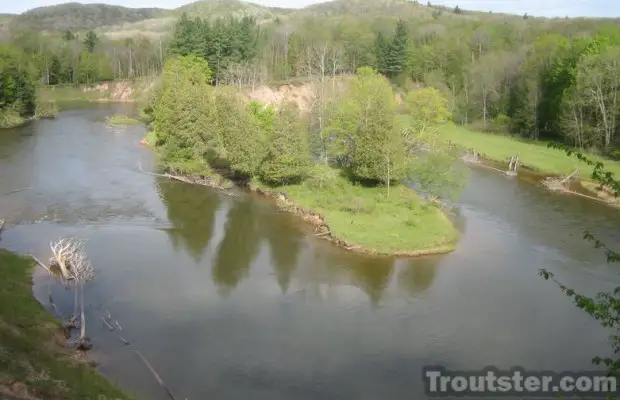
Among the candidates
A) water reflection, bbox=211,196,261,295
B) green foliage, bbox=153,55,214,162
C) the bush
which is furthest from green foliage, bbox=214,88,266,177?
the bush

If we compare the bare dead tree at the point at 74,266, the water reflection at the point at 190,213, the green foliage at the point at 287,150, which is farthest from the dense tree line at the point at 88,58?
the bare dead tree at the point at 74,266

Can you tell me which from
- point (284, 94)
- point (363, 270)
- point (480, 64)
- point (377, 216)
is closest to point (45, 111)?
point (284, 94)

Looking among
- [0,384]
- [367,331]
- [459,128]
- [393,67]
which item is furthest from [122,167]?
[393,67]

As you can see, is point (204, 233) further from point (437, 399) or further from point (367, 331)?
point (437, 399)

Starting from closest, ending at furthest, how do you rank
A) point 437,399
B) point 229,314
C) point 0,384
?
point 0,384 → point 437,399 → point 229,314

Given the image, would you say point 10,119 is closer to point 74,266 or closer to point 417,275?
point 74,266

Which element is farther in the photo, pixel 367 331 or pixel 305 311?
pixel 305 311

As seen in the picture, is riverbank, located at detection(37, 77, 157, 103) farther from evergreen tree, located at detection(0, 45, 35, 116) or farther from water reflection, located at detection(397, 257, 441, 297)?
water reflection, located at detection(397, 257, 441, 297)
